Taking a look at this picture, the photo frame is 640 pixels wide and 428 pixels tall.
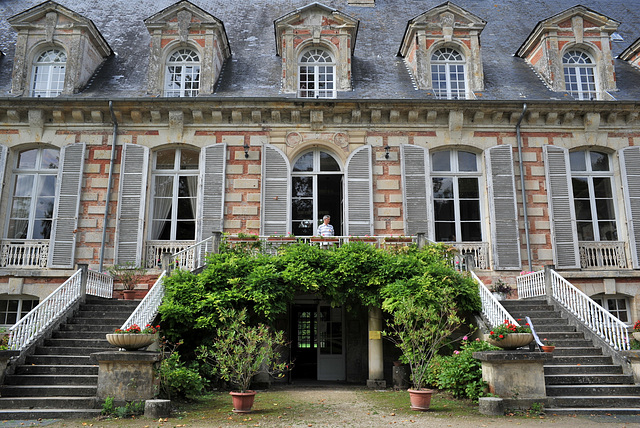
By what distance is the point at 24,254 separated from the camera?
42.4ft

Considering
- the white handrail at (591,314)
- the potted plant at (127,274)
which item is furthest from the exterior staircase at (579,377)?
the potted plant at (127,274)

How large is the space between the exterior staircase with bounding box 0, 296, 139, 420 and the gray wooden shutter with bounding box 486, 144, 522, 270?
8.61 m

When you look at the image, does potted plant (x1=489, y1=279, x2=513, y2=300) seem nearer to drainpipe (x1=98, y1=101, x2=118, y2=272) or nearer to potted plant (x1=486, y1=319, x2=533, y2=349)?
potted plant (x1=486, y1=319, x2=533, y2=349)

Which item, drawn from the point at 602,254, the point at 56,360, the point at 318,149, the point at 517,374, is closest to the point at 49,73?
the point at 318,149

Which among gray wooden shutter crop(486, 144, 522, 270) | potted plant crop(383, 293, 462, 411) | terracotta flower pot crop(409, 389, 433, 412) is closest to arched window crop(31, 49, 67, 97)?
potted plant crop(383, 293, 462, 411)

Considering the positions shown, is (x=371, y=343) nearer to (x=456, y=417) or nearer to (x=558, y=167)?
(x=456, y=417)

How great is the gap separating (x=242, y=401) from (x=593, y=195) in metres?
10.9

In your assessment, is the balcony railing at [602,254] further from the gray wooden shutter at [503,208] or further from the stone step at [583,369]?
the stone step at [583,369]

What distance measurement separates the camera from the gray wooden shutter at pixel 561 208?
1321cm

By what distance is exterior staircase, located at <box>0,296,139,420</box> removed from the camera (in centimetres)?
762

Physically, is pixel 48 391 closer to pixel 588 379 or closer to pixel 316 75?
pixel 588 379

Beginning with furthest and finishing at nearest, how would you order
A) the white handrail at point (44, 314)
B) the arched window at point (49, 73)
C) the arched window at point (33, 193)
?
the arched window at point (49, 73)
the arched window at point (33, 193)
the white handrail at point (44, 314)

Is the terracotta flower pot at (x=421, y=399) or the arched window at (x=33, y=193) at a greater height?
the arched window at (x=33, y=193)

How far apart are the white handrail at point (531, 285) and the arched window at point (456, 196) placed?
68.9 inches
